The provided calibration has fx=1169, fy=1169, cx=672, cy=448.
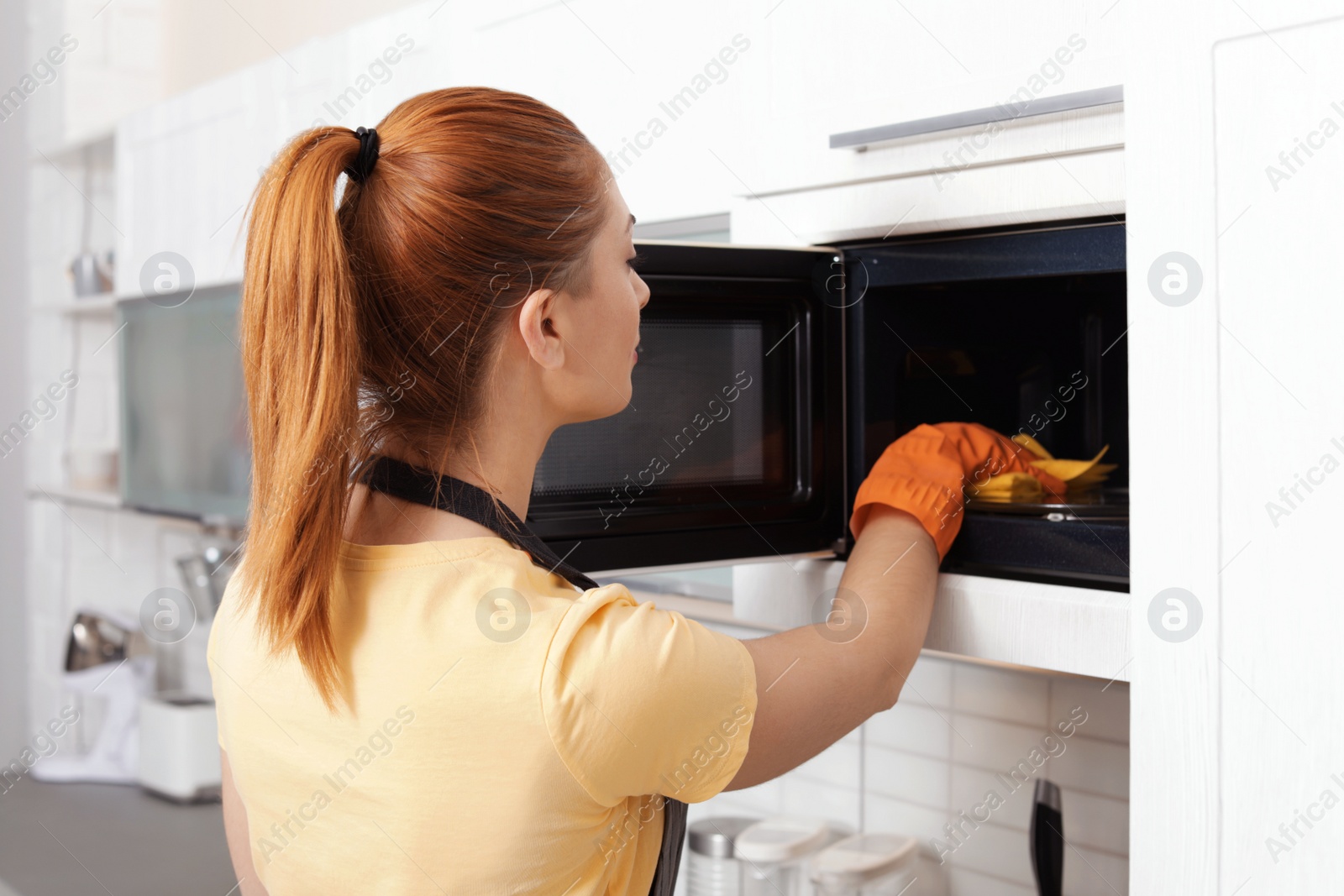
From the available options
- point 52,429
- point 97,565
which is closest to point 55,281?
point 52,429

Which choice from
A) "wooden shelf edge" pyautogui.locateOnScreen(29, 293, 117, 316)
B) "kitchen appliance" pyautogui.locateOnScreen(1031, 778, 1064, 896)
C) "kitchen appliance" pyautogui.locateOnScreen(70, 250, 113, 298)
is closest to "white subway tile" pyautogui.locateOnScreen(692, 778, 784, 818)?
"kitchen appliance" pyautogui.locateOnScreen(1031, 778, 1064, 896)

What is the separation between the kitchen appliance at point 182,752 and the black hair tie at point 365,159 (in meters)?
1.70

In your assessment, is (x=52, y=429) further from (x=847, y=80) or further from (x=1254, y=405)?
(x=1254, y=405)

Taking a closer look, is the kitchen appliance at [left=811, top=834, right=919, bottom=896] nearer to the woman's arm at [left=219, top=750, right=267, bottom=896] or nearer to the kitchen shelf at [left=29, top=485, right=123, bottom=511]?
the woman's arm at [left=219, top=750, right=267, bottom=896]

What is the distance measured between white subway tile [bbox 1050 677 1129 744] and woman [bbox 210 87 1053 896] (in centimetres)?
51

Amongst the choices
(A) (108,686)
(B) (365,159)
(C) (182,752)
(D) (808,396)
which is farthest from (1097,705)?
(A) (108,686)

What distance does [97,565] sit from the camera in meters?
2.67

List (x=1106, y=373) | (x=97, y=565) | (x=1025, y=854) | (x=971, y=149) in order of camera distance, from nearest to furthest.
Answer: (x=971, y=149)
(x=1106, y=373)
(x=1025, y=854)
(x=97, y=565)

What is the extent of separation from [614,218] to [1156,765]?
48 cm

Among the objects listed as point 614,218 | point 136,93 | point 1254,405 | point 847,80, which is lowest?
point 1254,405

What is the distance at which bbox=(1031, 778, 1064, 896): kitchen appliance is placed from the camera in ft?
3.85

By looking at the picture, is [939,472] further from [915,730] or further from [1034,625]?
[915,730]

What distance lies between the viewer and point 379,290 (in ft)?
2.29

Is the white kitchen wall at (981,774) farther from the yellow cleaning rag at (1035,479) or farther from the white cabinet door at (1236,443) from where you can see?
the white cabinet door at (1236,443)
